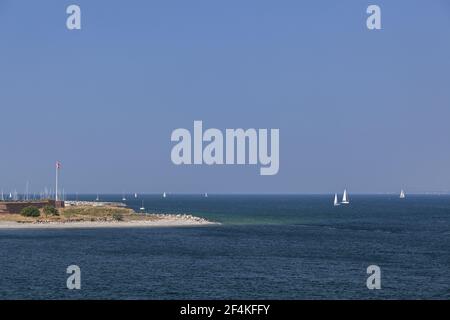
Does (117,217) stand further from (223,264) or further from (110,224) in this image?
(223,264)

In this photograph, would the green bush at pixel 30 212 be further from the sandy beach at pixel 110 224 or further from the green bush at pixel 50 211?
the sandy beach at pixel 110 224

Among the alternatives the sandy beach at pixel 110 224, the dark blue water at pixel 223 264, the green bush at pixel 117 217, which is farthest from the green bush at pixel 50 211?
the dark blue water at pixel 223 264

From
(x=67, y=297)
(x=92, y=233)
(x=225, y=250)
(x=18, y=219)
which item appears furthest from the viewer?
(x=18, y=219)

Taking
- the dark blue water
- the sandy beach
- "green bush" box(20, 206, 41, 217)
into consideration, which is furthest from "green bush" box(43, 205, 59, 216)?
the dark blue water

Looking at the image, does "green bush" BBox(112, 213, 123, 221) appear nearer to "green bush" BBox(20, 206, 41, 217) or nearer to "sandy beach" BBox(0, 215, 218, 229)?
"sandy beach" BBox(0, 215, 218, 229)

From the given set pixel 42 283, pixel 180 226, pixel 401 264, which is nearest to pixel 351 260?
pixel 401 264

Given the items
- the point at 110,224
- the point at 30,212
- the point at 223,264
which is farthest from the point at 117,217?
the point at 223,264

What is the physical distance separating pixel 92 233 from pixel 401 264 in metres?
79.5

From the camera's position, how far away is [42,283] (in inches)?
2498

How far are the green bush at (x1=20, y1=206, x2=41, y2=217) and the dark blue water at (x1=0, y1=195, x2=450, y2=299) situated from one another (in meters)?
26.2

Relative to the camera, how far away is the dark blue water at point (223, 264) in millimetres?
59625

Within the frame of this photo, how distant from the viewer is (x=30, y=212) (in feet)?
543

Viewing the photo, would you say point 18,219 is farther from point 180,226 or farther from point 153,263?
point 153,263

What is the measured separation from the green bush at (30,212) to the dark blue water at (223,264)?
26174 mm
